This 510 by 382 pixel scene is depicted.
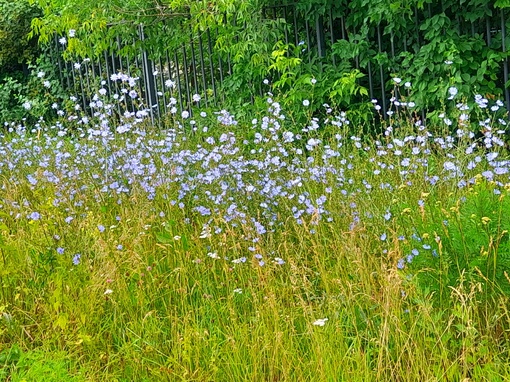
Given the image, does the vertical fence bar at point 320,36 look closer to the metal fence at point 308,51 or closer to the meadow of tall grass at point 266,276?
the metal fence at point 308,51

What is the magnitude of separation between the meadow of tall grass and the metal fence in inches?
55.4

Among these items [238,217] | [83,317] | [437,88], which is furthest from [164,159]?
[437,88]

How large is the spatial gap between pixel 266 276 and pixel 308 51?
3.72m

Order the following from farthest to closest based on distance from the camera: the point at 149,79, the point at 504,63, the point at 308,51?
1. the point at 149,79
2. the point at 308,51
3. the point at 504,63

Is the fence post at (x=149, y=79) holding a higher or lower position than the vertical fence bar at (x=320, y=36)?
lower

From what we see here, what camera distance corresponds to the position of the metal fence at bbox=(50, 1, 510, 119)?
5.35 meters

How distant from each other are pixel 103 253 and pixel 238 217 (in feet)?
2.58

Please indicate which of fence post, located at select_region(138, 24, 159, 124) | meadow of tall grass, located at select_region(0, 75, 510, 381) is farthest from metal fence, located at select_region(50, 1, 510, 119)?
meadow of tall grass, located at select_region(0, 75, 510, 381)

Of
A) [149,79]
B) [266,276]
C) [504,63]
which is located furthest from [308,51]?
[266,276]

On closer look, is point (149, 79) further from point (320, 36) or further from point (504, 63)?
point (504, 63)

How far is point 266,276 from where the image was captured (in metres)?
2.90

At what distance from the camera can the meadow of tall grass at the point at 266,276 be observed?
2.49 m

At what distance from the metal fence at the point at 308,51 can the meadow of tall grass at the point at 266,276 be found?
1408mm

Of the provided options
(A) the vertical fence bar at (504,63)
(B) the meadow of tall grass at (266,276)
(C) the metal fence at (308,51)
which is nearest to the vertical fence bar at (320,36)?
(C) the metal fence at (308,51)
